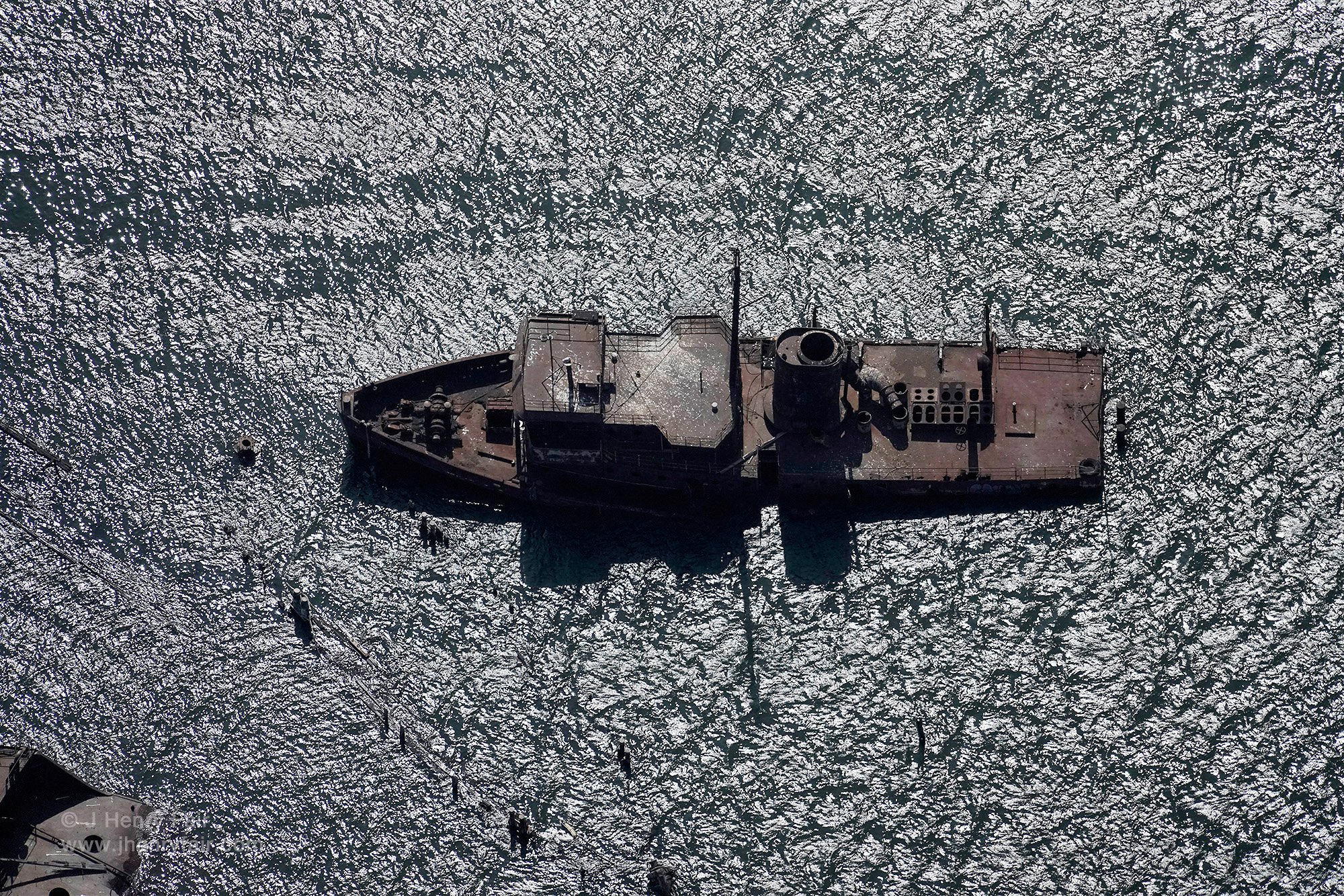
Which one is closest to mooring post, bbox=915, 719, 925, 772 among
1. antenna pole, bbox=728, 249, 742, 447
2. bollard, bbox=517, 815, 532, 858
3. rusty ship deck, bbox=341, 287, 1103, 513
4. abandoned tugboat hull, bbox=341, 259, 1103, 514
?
abandoned tugboat hull, bbox=341, 259, 1103, 514

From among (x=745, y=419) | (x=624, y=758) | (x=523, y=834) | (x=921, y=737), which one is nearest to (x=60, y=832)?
(x=523, y=834)

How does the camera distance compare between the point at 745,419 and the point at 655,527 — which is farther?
the point at 745,419

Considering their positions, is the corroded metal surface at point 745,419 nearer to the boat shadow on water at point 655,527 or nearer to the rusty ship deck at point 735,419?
the rusty ship deck at point 735,419

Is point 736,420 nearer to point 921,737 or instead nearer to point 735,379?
point 735,379

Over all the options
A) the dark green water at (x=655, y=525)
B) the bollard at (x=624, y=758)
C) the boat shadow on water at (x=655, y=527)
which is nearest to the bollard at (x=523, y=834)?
the dark green water at (x=655, y=525)

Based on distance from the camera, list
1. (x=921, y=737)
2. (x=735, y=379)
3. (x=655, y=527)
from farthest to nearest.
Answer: (x=655, y=527) < (x=735, y=379) < (x=921, y=737)

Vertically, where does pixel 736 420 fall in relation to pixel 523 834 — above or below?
above
